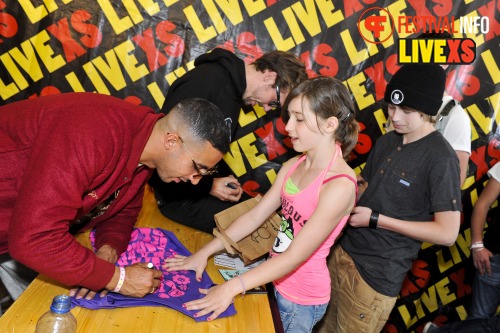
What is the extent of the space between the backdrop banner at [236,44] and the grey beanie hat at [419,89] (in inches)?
42.2

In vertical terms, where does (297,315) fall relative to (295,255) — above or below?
below

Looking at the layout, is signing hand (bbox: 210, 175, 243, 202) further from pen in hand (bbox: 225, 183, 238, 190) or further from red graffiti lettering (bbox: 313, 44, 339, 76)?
red graffiti lettering (bbox: 313, 44, 339, 76)

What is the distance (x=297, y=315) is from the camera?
74.4 inches

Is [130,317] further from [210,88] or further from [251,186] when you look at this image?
[251,186]

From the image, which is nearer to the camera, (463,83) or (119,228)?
(119,228)

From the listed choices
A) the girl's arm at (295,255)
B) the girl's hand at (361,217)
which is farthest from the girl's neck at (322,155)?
the girl's hand at (361,217)

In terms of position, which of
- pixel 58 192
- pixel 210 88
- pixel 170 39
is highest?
pixel 170 39

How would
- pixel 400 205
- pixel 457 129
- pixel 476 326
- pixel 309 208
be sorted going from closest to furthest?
pixel 309 208 < pixel 400 205 < pixel 457 129 < pixel 476 326

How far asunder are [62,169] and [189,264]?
30.4 inches

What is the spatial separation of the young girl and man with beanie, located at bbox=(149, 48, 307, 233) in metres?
0.58

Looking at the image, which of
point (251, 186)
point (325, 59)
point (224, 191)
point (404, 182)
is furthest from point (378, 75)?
point (224, 191)

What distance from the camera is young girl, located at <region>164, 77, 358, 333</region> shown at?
170 centimetres

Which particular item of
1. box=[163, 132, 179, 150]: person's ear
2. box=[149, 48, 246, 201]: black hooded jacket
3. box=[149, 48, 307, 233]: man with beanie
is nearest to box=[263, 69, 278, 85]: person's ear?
box=[149, 48, 307, 233]: man with beanie

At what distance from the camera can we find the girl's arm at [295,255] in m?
1.69
